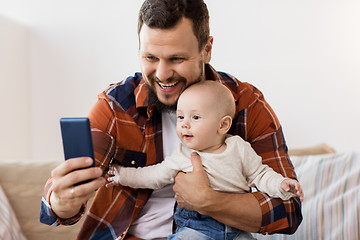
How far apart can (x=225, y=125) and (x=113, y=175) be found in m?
0.47

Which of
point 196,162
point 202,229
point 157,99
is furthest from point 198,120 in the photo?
point 202,229

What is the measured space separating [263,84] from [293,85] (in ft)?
0.75

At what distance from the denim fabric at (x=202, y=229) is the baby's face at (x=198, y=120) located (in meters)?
0.24

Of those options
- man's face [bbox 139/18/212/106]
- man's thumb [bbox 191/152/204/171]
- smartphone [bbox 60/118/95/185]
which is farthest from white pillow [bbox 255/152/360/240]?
smartphone [bbox 60/118/95/185]

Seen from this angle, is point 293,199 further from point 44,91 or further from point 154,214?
point 44,91

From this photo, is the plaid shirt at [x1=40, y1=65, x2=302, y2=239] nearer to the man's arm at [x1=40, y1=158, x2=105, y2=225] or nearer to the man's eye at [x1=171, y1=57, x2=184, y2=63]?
the man's eye at [x1=171, y1=57, x2=184, y2=63]

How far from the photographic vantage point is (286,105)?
3303mm

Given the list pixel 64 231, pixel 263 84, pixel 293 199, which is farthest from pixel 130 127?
pixel 263 84

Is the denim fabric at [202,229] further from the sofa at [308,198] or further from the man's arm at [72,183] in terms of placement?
the sofa at [308,198]

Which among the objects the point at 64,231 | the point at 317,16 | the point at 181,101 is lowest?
the point at 64,231

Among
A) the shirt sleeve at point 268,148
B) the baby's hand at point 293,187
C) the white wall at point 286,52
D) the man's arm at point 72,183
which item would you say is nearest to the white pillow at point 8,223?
the man's arm at point 72,183

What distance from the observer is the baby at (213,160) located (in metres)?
1.39

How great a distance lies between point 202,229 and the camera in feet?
4.58

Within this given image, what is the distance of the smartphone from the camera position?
1137 millimetres
